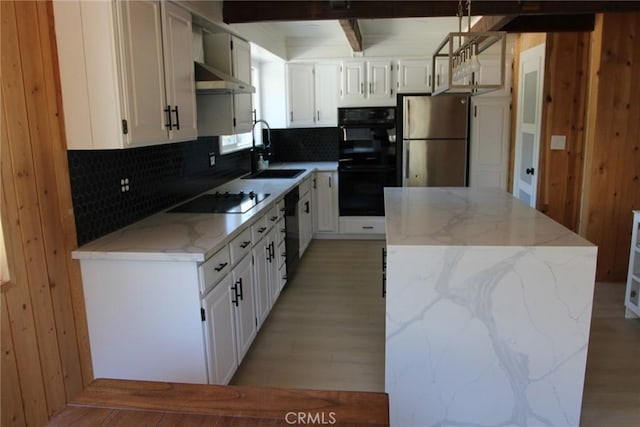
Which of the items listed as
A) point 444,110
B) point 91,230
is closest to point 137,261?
point 91,230

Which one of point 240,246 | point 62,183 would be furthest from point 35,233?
point 240,246

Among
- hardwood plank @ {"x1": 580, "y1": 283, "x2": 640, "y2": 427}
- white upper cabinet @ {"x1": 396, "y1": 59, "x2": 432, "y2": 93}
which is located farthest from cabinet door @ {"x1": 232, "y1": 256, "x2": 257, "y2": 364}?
white upper cabinet @ {"x1": 396, "y1": 59, "x2": 432, "y2": 93}

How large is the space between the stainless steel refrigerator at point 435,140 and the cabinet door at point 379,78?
29cm

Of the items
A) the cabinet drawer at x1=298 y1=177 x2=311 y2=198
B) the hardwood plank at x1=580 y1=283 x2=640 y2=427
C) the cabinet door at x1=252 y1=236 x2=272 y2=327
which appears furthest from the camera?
the cabinet drawer at x1=298 y1=177 x2=311 y2=198

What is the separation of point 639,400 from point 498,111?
3531mm

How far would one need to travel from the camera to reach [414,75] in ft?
18.0

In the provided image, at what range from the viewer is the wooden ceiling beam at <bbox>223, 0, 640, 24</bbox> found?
3.55m

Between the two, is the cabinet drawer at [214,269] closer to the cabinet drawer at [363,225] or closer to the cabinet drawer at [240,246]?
the cabinet drawer at [240,246]

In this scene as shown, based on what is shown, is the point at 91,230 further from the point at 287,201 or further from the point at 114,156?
the point at 287,201

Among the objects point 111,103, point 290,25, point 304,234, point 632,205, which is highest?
point 290,25

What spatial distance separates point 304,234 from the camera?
16.8 feet

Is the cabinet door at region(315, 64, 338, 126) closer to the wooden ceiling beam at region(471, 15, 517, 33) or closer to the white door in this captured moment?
the wooden ceiling beam at region(471, 15, 517, 33)

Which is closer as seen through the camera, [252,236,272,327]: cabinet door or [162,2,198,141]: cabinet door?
[162,2,198,141]: cabinet door

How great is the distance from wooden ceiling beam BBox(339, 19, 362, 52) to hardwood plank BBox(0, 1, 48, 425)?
245cm
